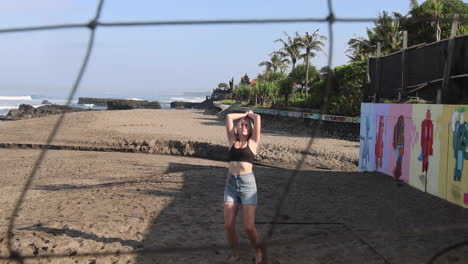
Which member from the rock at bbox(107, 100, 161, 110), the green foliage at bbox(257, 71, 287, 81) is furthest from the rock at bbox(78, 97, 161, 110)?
the green foliage at bbox(257, 71, 287, 81)

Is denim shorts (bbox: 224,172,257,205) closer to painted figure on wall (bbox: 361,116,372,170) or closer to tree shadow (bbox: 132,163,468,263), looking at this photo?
tree shadow (bbox: 132,163,468,263)

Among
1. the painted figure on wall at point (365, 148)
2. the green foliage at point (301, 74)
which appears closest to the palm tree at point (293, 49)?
the green foliage at point (301, 74)

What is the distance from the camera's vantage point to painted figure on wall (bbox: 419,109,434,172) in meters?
7.84

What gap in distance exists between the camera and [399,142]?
9.33 metres

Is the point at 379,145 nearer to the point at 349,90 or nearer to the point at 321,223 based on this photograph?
the point at 321,223

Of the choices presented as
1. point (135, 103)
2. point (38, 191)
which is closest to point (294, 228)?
point (38, 191)

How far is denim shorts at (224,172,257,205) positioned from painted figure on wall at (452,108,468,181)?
4.18 meters

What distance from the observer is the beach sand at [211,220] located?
15.9 ft

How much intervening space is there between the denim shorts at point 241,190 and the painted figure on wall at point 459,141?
164 inches

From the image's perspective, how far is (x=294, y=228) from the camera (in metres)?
6.11

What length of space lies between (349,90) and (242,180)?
1736cm

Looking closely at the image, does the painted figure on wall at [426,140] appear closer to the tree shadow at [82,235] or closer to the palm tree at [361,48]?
the tree shadow at [82,235]

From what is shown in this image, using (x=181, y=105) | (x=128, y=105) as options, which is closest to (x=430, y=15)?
(x=128, y=105)

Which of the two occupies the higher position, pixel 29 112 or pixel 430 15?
pixel 430 15
